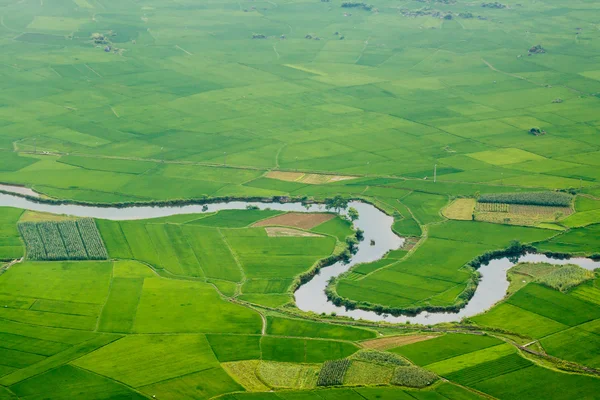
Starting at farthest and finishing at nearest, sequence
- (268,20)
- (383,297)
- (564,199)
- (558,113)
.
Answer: (268,20), (558,113), (564,199), (383,297)

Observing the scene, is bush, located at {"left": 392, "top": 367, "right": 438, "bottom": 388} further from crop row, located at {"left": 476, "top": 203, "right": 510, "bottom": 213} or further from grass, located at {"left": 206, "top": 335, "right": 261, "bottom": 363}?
crop row, located at {"left": 476, "top": 203, "right": 510, "bottom": 213}

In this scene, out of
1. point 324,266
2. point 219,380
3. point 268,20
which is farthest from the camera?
point 268,20

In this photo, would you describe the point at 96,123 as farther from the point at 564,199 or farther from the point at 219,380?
the point at 219,380

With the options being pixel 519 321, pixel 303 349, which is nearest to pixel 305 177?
pixel 519 321

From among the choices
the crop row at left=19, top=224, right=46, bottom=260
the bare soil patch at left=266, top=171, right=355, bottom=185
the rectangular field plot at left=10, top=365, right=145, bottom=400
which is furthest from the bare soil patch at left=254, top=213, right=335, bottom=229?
the rectangular field plot at left=10, top=365, right=145, bottom=400

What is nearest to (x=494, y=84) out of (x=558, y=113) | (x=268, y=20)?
(x=558, y=113)

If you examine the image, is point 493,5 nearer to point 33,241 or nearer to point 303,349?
point 33,241

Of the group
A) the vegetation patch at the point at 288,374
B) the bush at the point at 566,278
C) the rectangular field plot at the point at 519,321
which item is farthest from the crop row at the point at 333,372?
the bush at the point at 566,278

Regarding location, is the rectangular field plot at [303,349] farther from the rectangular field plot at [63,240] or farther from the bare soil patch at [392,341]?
the rectangular field plot at [63,240]
